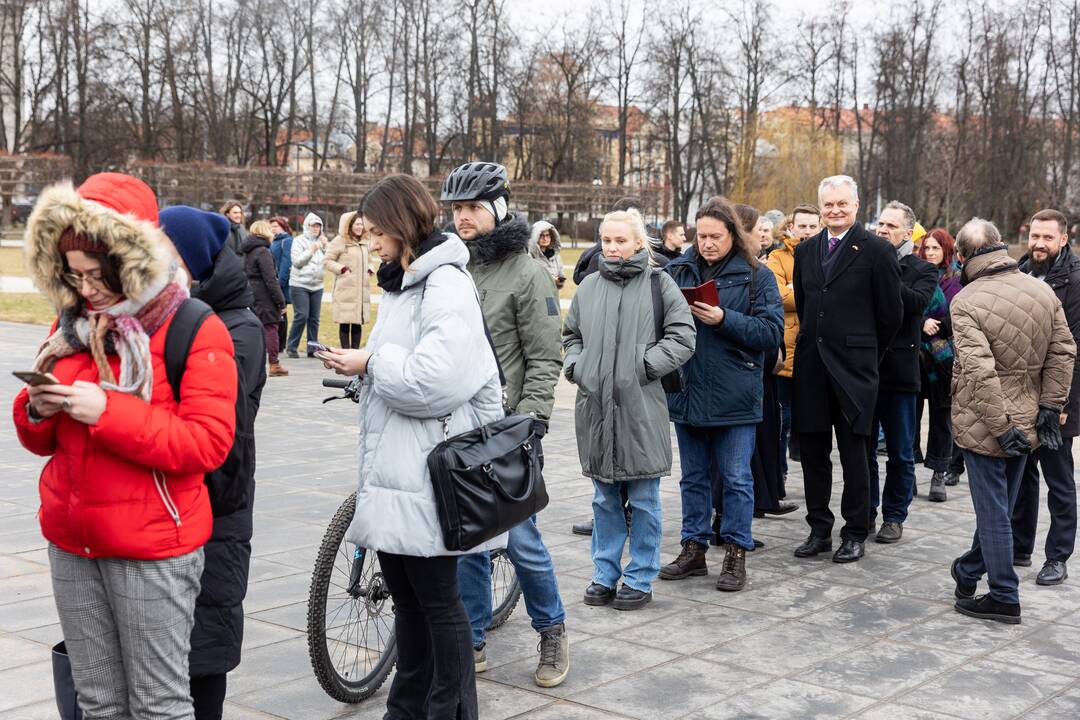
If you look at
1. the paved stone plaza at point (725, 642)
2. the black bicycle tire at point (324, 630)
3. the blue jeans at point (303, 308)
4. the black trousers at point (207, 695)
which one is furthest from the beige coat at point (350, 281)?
the black trousers at point (207, 695)

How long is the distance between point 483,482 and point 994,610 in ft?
10.1

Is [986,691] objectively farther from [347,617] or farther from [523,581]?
[347,617]

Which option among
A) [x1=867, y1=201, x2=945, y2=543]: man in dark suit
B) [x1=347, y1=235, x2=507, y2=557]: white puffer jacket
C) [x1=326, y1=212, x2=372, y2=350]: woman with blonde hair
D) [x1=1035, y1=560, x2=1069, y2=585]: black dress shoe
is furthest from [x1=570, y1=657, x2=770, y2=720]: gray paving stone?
[x1=326, y1=212, x2=372, y2=350]: woman with blonde hair

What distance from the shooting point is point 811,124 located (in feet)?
193

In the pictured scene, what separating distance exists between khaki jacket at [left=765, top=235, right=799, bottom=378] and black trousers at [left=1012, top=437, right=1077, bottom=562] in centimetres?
174

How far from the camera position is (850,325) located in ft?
21.6

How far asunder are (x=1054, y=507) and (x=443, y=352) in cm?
413

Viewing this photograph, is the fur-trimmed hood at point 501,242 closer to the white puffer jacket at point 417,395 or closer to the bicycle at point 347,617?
the bicycle at point 347,617

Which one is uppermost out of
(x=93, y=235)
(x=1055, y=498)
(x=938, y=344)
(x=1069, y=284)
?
(x=93, y=235)

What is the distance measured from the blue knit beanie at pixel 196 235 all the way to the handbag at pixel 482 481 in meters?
0.80

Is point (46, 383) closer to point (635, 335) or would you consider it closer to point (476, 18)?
point (635, 335)

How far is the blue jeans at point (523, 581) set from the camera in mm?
4477

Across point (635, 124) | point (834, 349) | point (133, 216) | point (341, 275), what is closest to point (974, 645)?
point (834, 349)

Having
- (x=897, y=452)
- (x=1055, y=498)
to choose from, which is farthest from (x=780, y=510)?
(x=1055, y=498)
